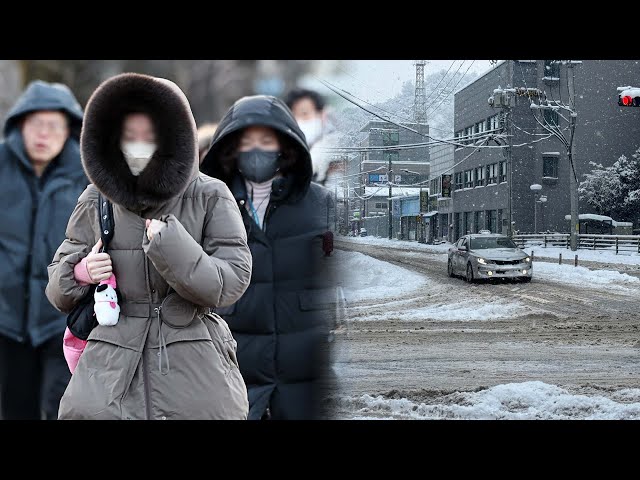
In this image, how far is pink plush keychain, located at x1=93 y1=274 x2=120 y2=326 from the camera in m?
1.70

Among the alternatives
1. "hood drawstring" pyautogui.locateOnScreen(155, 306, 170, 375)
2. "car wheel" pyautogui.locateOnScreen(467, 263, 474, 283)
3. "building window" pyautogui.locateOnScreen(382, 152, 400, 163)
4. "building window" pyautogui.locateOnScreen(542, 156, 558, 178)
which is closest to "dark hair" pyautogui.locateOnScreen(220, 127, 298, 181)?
"hood drawstring" pyautogui.locateOnScreen(155, 306, 170, 375)

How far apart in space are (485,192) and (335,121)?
3.00 feet

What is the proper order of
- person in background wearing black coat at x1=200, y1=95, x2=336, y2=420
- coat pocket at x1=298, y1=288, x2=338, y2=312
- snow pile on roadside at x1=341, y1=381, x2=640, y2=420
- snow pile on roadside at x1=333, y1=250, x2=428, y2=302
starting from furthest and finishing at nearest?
snow pile on roadside at x1=341, y1=381, x2=640, y2=420, snow pile on roadside at x1=333, y1=250, x2=428, y2=302, coat pocket at x1=298, y1=288, x2=338, y2=312, person in background wearing black coat at x1=200, y1=95, x2=336, y2=420

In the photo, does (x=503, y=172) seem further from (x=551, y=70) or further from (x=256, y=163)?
(x=256, y=163)

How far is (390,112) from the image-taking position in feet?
11.3

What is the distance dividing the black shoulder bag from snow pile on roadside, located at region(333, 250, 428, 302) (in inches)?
59.7

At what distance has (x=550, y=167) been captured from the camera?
3371 mm

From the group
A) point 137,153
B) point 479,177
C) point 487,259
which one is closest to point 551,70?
point 479,177

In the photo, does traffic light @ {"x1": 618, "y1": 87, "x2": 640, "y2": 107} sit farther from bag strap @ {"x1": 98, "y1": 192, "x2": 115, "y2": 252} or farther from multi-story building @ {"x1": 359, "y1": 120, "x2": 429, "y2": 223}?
bag strap @ {"x1": 98, "y1": 192, "x2": 115, "y2": 252}
